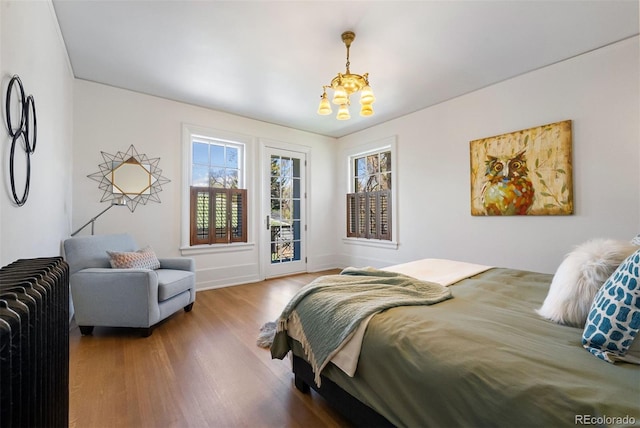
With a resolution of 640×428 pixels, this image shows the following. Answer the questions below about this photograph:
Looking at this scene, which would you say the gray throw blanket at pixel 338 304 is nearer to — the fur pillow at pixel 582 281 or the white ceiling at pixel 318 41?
the fur pillow at pixel 582 281

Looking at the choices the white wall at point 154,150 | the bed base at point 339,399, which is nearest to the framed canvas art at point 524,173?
the bed base at point 339,399

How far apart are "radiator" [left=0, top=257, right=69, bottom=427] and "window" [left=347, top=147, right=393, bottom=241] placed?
399 cm

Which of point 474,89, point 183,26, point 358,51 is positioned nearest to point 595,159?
point 474,89

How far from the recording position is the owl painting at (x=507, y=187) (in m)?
2.94

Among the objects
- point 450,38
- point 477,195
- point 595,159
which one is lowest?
point 477,195

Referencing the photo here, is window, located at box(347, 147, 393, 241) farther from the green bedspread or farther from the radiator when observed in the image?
the radiator

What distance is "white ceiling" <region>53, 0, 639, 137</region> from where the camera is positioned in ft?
6.68

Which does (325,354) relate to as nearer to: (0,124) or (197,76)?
(0,124)

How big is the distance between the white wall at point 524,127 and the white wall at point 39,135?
3962 mm

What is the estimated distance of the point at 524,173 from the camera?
294 centimetres

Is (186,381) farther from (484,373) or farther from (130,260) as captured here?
(484,373)

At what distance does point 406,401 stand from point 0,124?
2.08 m

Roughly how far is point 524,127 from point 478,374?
3.07 meters

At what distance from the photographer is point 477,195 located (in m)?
3.33
